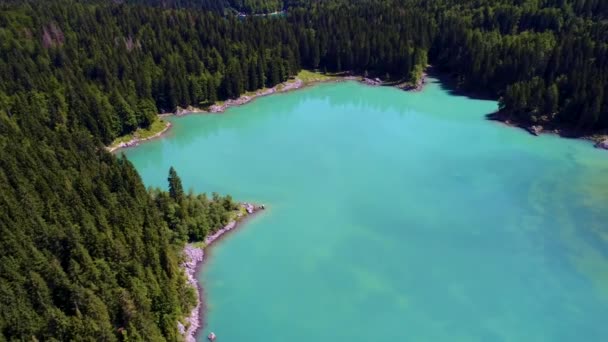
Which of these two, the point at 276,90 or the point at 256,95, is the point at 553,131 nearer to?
the point at 276,90

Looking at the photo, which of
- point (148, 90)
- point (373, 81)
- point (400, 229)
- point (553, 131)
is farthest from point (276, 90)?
point (400, 229)

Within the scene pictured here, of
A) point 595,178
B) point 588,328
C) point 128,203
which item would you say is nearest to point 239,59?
point 128,203

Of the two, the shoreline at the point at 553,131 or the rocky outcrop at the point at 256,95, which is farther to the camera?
the rocky outcrop at the point at 256,95

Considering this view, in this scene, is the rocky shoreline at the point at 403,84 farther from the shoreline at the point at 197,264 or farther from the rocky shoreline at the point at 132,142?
the shoreline at the point at 197,264

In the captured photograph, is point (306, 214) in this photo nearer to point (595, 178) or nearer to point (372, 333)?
point (372, 333)

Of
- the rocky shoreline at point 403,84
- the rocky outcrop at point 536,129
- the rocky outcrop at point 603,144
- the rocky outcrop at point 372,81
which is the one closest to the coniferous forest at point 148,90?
the rocky shoreline at point 403,84

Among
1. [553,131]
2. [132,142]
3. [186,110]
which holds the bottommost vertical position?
[553,131]

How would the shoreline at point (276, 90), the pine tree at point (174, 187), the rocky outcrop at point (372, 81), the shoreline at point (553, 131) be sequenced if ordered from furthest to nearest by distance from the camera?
the rocky outcrop at point (372, 81)
the shoreline at point (276, 90)
the shoreline at point (553, 131)
the pine tree at point (174, 187)
